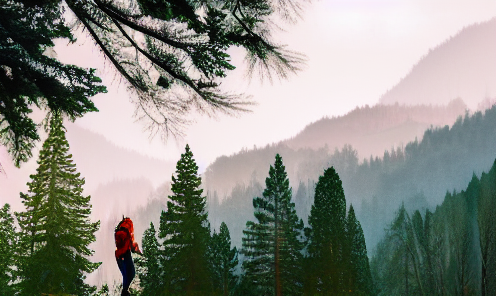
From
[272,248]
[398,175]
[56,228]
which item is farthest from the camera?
[398,175]

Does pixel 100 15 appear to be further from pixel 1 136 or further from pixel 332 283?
pixel 332 283

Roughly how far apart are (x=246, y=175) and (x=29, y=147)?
185157mm

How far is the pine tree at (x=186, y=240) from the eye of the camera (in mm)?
23906

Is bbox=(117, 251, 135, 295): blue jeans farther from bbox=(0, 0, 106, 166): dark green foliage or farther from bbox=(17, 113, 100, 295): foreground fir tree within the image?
bbox=(17, 113, 100, 295): foreground fir tree

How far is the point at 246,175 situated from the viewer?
638ft

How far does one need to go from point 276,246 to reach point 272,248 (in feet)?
1.47

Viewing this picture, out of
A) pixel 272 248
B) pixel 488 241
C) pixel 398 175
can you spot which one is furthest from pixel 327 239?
pixel 398 175

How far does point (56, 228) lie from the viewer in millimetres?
20891

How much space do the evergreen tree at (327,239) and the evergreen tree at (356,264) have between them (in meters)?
1.09

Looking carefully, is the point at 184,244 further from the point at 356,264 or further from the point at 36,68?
the point at 36,68

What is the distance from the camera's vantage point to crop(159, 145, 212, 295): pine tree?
23906 millimetres

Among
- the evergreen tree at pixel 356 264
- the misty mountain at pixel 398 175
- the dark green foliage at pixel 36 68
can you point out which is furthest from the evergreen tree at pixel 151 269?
the misty mountain at pixel 398 175

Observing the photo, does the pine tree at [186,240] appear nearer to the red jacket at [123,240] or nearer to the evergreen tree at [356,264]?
the evergreen tree at [356,264]

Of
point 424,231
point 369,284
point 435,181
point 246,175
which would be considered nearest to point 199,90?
point 369,284
